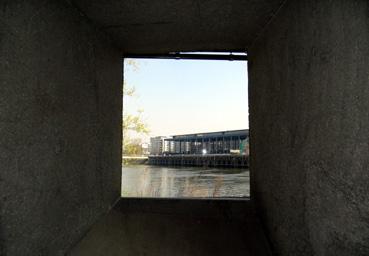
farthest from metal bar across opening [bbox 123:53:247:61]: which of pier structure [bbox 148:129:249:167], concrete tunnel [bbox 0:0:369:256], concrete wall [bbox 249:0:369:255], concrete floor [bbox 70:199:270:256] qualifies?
pier structure [bbox 148:129:249:167]

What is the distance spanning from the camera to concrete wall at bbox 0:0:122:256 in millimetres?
1841

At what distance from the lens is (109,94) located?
3.52 meters

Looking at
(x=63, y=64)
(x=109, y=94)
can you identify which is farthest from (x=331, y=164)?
(x=109, y=94)

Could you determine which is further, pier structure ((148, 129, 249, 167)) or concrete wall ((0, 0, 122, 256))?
pier structure ((148, 129, 249, 167))

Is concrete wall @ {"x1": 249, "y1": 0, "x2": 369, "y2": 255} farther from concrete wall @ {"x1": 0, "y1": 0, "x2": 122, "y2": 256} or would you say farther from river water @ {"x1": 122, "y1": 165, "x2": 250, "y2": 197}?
river water @ {"x1": 122, "y1": 165, "x2": 250, "y2": 197}

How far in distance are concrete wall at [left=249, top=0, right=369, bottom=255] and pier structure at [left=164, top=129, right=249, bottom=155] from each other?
67.4 m

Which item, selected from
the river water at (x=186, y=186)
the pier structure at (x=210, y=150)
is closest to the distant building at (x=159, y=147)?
the pier structure at (x=210, y=150)

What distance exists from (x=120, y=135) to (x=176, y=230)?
152 centimetres

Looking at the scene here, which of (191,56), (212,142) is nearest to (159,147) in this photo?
(212,142)

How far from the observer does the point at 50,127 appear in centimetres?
231

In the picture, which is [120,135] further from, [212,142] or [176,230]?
[212,142]

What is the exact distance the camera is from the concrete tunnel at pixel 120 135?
176cm

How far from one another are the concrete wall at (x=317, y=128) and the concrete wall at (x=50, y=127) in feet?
6.38

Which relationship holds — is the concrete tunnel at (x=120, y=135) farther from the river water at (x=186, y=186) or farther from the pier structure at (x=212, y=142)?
the pier structure at (x=212, y=142)
